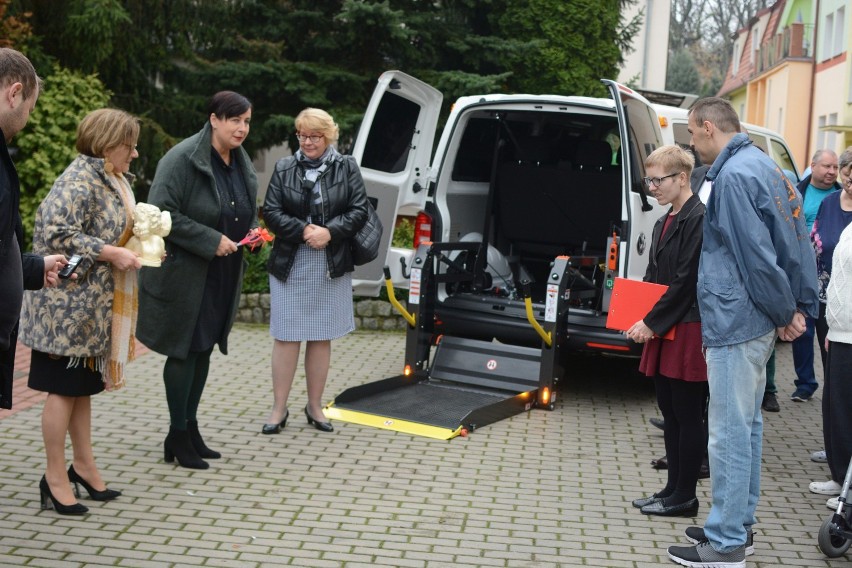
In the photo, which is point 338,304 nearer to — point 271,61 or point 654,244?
point 654,244

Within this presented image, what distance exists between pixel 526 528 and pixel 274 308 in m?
2.30

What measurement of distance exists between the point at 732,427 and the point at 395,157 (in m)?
4.27

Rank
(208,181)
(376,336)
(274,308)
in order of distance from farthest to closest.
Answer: (376,336), (274,308), (208,181)

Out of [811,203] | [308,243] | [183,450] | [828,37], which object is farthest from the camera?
[828,37]

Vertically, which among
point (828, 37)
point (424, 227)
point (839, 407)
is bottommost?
point (839, 407)

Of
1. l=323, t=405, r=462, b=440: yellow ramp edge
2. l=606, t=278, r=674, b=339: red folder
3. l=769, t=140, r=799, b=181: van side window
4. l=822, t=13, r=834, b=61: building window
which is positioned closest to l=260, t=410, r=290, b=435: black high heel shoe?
l=323, t=405, r=462, b=440: yellow ramp edge

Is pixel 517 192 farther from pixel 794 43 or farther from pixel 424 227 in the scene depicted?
pixel 794 43

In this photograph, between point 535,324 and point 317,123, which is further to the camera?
point 535,324

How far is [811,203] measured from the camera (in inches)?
316

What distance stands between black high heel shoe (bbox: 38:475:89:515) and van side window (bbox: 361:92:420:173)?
3.66 m

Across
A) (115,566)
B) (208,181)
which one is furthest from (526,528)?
(208,181)

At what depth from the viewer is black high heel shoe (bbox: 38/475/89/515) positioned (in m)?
4.98

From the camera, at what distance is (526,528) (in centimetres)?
513

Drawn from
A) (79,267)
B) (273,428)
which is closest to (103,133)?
(79,267)
